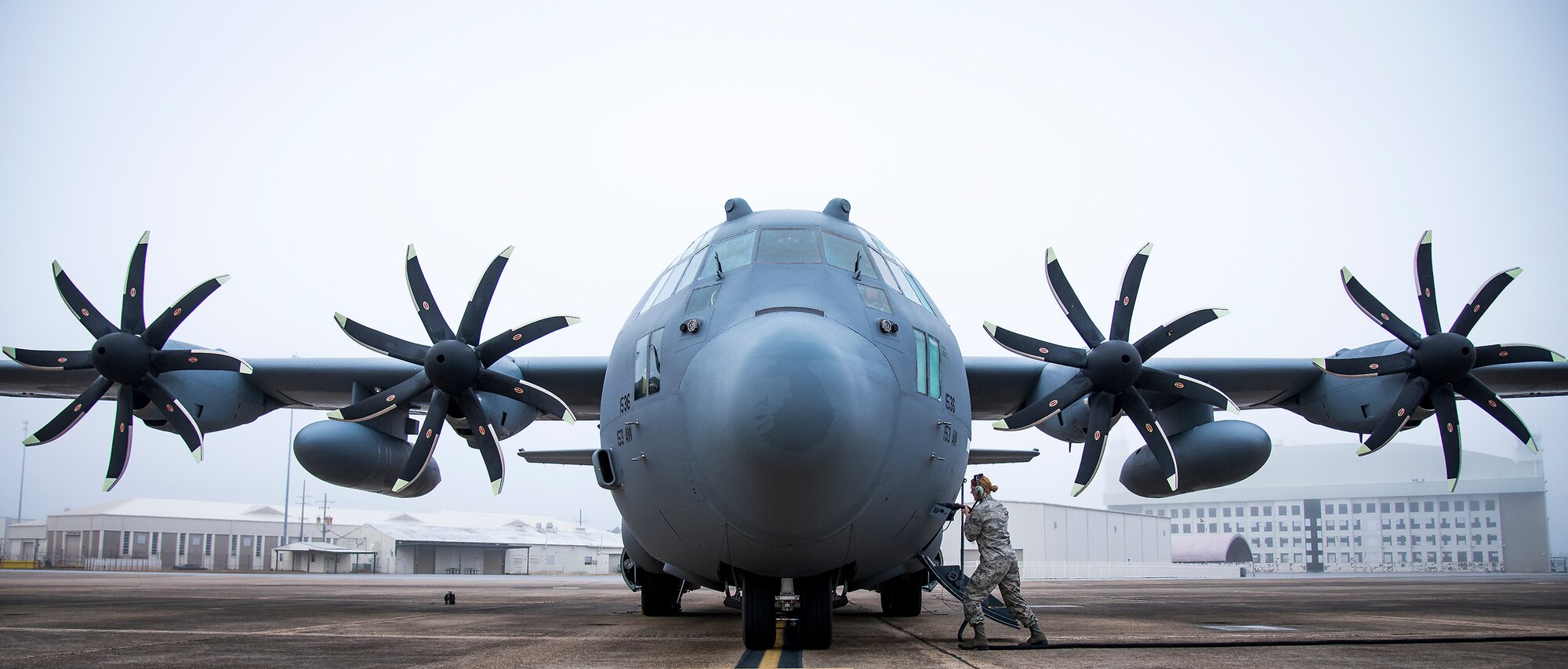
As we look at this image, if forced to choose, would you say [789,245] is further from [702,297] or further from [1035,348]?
[1035,348]

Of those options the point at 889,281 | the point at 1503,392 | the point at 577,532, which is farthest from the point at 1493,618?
the point at 577,532

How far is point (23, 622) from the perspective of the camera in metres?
11.0

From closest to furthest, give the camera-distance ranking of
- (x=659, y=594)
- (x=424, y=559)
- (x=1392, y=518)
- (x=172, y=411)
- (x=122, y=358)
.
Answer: (x=659, y=594)
(x=122, y=358)
(x=172, y=411)
(x=424, y=559)
(x=1392, y=518)

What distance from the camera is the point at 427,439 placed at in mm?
12453

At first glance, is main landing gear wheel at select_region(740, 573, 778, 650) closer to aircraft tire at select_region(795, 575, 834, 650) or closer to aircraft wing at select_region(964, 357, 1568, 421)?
aircraft tire at select_region(795, 575, 834, 650)

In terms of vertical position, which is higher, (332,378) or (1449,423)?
(332,378)

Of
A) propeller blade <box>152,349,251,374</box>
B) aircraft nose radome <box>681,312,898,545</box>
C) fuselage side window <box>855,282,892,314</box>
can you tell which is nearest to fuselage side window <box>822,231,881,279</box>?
fuselage side window <box>855,282,892,314</box>

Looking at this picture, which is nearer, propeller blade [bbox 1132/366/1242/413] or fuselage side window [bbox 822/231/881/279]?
fuselage side window [bbox 822/231/881/279]

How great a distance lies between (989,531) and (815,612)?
64.7 inches

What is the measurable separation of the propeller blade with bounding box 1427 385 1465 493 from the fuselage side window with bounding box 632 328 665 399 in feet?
37.5

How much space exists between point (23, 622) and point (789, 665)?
9.57 m

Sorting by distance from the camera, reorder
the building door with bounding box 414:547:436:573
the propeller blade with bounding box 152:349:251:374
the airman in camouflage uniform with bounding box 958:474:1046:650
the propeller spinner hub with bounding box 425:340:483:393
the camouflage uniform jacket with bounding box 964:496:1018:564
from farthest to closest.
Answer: the building door with bounding box 414:547:436:573 → the propeller blade with bounding box 152:349:251:374 → the propeller spinner hub with bounding box 425:340:483:393 → the camouflage uniform jacket with bounding box 964:496:1018:564 → the airman in camouflage uniform with bounding box 958:474:1046:650

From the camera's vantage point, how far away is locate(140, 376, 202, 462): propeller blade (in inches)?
546

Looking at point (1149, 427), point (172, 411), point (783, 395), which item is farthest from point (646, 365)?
point (172, 411)
